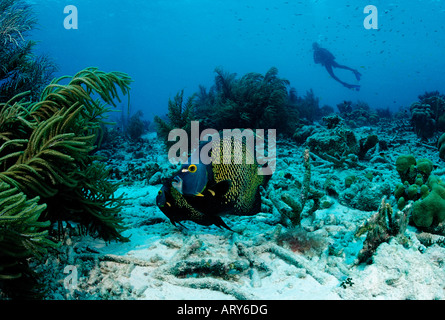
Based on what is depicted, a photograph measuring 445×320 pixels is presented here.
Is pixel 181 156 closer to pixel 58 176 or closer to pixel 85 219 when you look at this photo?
pixel 85 219

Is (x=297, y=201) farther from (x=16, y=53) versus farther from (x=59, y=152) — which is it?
(x=16, y=53)

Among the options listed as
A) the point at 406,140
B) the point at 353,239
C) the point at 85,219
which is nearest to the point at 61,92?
the point at 85,219

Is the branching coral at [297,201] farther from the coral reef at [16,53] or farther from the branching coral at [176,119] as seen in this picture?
the branching coral at [176,119]

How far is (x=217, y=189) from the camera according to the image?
1.95 metres

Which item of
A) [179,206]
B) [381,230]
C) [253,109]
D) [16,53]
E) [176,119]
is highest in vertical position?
[16,53]

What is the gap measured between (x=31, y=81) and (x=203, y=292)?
5.51 m

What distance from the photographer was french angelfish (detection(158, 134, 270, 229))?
75.2 inches

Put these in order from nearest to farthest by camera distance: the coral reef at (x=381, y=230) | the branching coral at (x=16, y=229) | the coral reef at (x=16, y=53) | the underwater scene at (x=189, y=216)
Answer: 1. the branching coral at (x=16, y=229)
2. the underwater scene at (x=189, y=216)
3. the coral reef at (x=381, y=230)
4. the coral reef at (x=16, y=53)

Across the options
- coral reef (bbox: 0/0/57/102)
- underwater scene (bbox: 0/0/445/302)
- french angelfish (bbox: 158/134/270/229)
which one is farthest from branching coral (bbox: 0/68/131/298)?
coral reef (bbox: 0/0/57/102)

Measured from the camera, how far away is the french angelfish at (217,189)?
1911 millimetres

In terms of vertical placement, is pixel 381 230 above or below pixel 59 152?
below

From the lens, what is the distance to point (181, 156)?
7.12 metres

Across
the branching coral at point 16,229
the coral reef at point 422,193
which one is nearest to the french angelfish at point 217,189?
the branching coral at point 16,229

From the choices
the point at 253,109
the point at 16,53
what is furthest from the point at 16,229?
the point at 253,109
